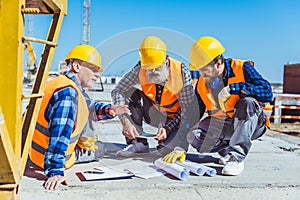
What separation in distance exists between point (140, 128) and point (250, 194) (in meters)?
1.66

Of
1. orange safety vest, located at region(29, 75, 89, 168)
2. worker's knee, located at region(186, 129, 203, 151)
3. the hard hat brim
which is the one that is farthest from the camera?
worker's knee, located at region(186, 129, 203, 151)

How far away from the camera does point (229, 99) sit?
11.8ft

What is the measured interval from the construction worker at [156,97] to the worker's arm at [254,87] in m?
0.50

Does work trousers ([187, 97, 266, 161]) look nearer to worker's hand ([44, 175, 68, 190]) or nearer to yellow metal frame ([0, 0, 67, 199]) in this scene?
worker's hand ([44, 175, 68, 190])

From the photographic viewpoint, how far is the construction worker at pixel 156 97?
142 inches

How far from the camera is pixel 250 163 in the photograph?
3.92 meters

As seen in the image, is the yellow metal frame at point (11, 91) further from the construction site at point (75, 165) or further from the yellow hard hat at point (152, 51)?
the yellow hard hat at point (152, 51)

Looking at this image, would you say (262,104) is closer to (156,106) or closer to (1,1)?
(156,106)

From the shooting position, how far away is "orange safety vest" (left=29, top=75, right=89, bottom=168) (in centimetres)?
305

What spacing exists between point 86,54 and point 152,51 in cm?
62

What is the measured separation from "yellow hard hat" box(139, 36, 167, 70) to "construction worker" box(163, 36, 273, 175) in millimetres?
295

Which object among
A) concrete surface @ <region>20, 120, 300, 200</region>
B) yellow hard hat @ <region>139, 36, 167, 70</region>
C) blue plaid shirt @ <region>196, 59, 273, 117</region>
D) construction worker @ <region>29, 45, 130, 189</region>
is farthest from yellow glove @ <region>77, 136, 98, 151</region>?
blue plaid shirt @ <region>196, 59, 273, 117</region>

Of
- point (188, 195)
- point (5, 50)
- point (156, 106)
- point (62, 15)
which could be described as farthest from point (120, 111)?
point (5, 50)

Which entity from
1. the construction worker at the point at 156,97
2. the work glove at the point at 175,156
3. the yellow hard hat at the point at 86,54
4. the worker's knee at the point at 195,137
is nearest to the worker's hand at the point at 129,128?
the construction worker at the point at 156,97
